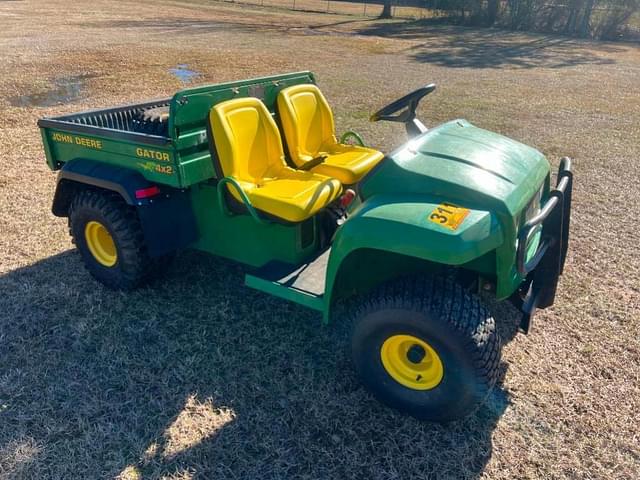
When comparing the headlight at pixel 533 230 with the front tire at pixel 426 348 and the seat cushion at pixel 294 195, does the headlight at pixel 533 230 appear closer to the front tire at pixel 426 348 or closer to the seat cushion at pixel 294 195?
the front tire at pixel 426 348

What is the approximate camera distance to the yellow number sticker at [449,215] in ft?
7.04

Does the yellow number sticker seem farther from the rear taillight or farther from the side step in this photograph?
the rear taillight

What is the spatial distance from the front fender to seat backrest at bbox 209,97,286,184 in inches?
37.6

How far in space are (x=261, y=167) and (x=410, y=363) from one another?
1.55 m

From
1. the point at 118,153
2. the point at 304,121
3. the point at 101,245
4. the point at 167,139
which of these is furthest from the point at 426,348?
the point at 101,245

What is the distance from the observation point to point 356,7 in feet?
120

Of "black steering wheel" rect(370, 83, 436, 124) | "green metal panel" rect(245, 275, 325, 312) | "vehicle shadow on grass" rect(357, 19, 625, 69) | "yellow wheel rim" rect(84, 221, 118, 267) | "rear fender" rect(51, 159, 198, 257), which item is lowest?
"vehicle shadow on grass" rect(357, 19, 625, 69)

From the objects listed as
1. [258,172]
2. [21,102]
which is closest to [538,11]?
[21,102]

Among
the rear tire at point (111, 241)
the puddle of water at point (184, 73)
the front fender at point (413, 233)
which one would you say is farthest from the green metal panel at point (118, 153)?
the puddle of water at point (184, 73)

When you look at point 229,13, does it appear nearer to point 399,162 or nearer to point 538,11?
point 538,11

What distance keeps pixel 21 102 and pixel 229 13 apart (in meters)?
19.8

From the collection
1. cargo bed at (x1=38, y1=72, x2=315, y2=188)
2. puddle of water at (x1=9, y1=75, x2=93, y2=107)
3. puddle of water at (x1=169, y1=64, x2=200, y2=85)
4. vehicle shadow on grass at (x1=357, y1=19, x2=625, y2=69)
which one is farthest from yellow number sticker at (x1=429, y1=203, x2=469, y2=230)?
vehicle shadow on grass at (x1=357, y1=19, x2=625, y2=69)

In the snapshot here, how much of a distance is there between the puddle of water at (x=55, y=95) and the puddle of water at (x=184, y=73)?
1.84 m

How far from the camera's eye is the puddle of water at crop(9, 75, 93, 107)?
8.11m
